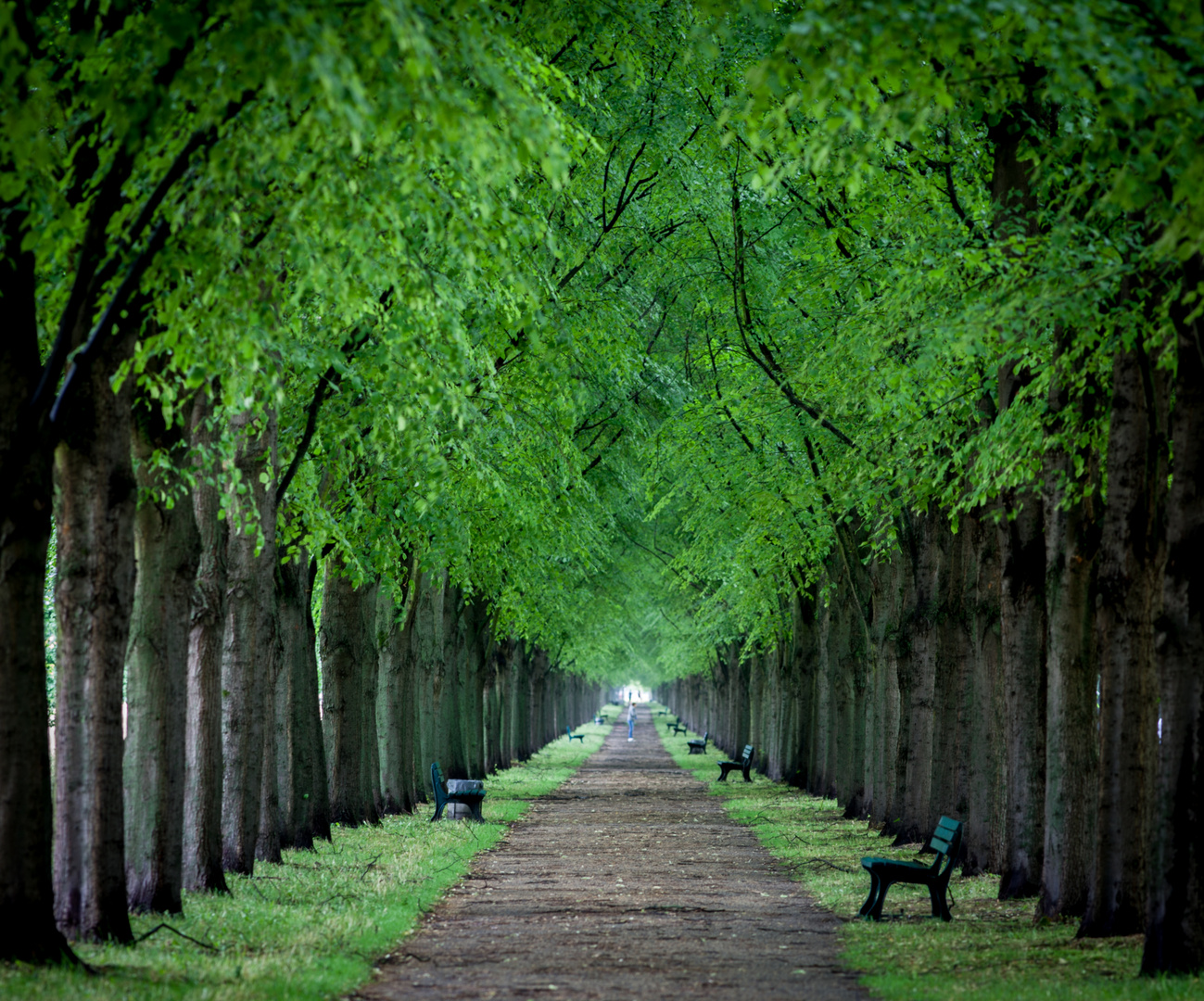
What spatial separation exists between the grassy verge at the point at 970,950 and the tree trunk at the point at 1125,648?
0.45 m

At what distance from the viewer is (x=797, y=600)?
33.6 metres

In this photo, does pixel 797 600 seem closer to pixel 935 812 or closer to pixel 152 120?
pixel 935 812

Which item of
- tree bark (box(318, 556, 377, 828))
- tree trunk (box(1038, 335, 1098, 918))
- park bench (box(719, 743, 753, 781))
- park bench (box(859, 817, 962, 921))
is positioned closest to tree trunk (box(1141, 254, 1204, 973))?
tree trunk (box(1038, 335, 1098, 918))

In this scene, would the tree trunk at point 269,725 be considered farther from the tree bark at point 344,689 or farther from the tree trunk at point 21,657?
the tree trunk at point 21,657

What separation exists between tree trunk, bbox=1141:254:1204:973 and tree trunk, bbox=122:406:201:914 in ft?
25.2

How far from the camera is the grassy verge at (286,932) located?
8.27 meters

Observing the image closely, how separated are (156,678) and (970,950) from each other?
7034mm

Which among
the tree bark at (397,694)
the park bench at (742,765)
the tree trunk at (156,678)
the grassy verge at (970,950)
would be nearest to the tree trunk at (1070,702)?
the grassy verge at (970,950)

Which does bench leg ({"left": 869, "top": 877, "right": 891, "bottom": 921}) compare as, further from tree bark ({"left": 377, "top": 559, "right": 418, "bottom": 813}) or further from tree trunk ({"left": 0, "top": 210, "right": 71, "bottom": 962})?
tree bark ({"left": 377, "top": 559, "right": 418, "bottom": 813})

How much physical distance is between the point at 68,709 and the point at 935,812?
481 inches

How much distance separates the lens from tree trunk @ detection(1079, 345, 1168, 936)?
10938 millimetres

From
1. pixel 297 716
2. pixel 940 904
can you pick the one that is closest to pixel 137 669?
pixel 297 716

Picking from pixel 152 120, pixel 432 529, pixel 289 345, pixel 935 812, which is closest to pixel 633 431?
pixel 432 529

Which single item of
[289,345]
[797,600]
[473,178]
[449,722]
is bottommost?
[449,722]
